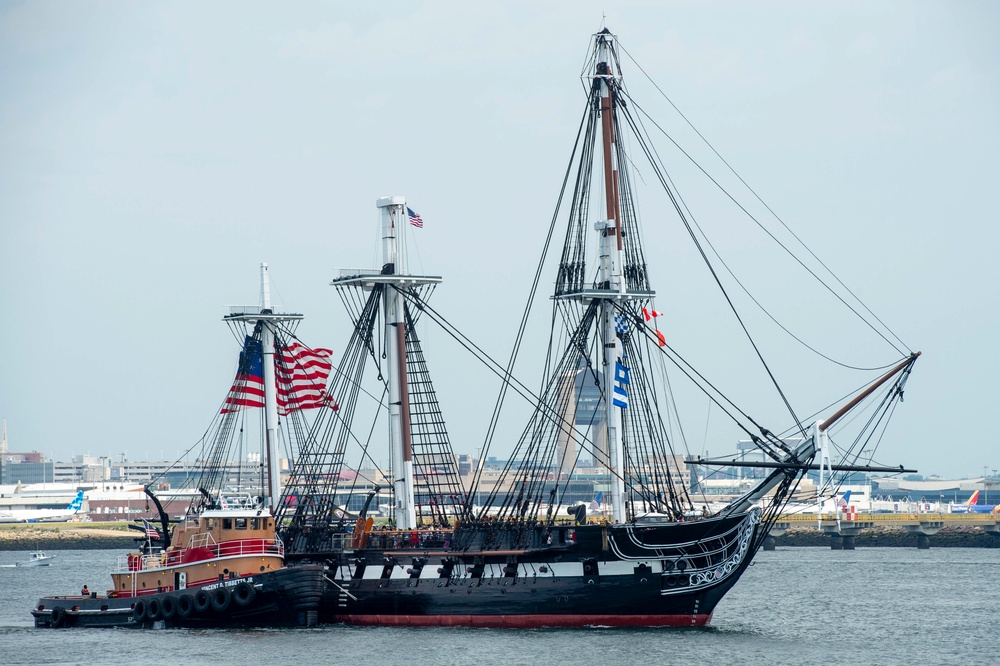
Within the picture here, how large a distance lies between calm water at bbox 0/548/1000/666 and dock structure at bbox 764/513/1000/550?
265ft

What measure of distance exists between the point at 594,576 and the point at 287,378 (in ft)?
86.4

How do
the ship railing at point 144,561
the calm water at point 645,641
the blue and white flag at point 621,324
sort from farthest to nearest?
the ship railing at point 144,561, the blue and white flag at point 621,324, the calm water at point 645,641

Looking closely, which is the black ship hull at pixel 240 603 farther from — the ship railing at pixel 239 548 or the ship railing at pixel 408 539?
the ship railing at pixel 408 539

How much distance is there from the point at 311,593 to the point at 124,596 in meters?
10.9

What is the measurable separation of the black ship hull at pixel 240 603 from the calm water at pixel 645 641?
85 centimetres

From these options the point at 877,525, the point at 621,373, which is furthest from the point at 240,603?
the point at 877,525

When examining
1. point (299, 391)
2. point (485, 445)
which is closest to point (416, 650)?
point (485, 445)

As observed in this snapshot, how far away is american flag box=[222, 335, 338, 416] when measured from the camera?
76625 mm

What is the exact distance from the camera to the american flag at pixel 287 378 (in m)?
76.6

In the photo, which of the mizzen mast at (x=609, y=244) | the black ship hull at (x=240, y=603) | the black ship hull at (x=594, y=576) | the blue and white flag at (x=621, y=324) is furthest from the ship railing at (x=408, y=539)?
the blue and white flag at (x=621, y=324)

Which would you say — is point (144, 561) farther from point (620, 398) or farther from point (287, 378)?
point (620, 398)

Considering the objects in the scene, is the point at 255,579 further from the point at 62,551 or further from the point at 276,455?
the point at 62,551

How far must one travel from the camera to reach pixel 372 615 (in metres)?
64.8

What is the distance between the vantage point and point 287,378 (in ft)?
261
